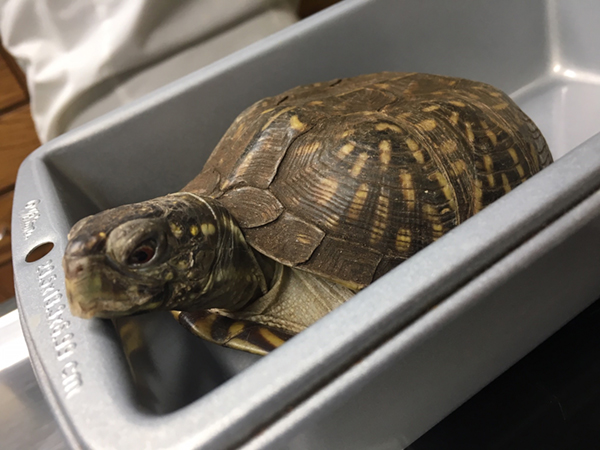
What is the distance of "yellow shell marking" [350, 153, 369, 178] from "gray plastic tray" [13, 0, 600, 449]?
0.24 meters

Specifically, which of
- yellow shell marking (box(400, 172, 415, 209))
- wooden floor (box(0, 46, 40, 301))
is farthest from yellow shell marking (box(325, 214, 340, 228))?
wooden floor (box(0, 46, 40, 301))

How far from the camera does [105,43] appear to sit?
1.10 m

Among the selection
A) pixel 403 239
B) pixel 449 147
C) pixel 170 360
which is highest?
pixel 449 147

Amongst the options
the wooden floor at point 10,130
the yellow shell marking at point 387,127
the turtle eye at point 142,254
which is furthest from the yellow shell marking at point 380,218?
the wooden floor at point 10,130

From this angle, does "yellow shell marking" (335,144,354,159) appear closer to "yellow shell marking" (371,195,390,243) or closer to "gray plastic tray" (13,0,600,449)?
"yellow shell marking" (371,195,390,243)

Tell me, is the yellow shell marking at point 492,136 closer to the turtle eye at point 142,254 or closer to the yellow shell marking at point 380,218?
the yellow shell marking at point 380,218

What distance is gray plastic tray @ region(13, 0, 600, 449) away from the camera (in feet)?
1.33

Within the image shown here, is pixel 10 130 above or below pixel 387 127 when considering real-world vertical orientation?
below

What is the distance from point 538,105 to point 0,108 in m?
1.67

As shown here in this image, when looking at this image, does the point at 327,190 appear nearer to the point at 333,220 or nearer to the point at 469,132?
the point at 333,220

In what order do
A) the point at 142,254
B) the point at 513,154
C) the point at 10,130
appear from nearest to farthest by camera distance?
the point at 142,254
the point at 513,154
the point at 10,130

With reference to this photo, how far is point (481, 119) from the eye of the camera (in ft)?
2.56

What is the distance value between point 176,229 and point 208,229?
50 millimetres

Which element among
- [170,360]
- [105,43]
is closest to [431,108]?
[170,360]
